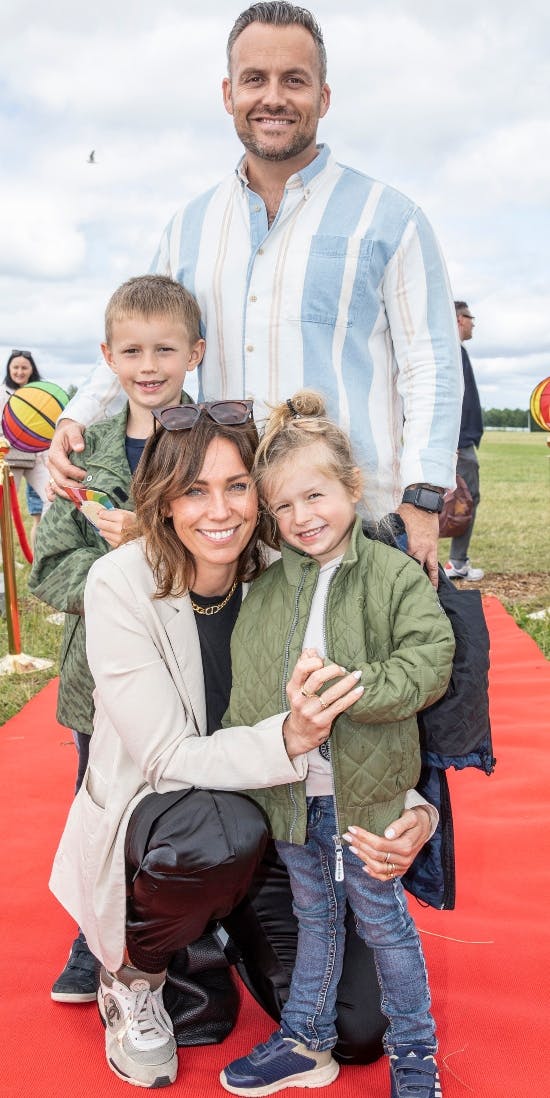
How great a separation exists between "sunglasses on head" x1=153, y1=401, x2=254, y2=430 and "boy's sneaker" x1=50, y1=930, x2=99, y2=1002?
4.50 ft

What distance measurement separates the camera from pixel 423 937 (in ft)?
8.72

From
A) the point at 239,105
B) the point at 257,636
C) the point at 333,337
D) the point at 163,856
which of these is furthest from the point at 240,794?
the point at 239,105

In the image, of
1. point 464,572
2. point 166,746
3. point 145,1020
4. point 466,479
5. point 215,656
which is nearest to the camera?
point 166,746

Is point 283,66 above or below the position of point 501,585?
above

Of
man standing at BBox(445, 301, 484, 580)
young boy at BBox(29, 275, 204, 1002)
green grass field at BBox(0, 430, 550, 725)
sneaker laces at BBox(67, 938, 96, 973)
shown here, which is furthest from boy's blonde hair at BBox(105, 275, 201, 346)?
man standing at BBox(445, 301, 484, 580)

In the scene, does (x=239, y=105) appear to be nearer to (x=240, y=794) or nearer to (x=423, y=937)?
(x=240, y=794)

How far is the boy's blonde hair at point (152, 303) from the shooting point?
8.25 feet

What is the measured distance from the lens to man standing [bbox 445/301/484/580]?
25.8 feet

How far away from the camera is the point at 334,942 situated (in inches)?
84.7

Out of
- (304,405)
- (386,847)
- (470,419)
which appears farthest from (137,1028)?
(470,419)

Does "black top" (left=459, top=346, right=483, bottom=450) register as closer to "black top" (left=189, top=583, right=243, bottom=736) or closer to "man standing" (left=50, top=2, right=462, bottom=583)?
"man standing" (left=50, top=2, right=462, bottom=583)

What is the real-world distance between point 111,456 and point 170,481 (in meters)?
0.41

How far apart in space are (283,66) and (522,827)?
262 cm

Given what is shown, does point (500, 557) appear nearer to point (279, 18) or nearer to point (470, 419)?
point (470, 419)
